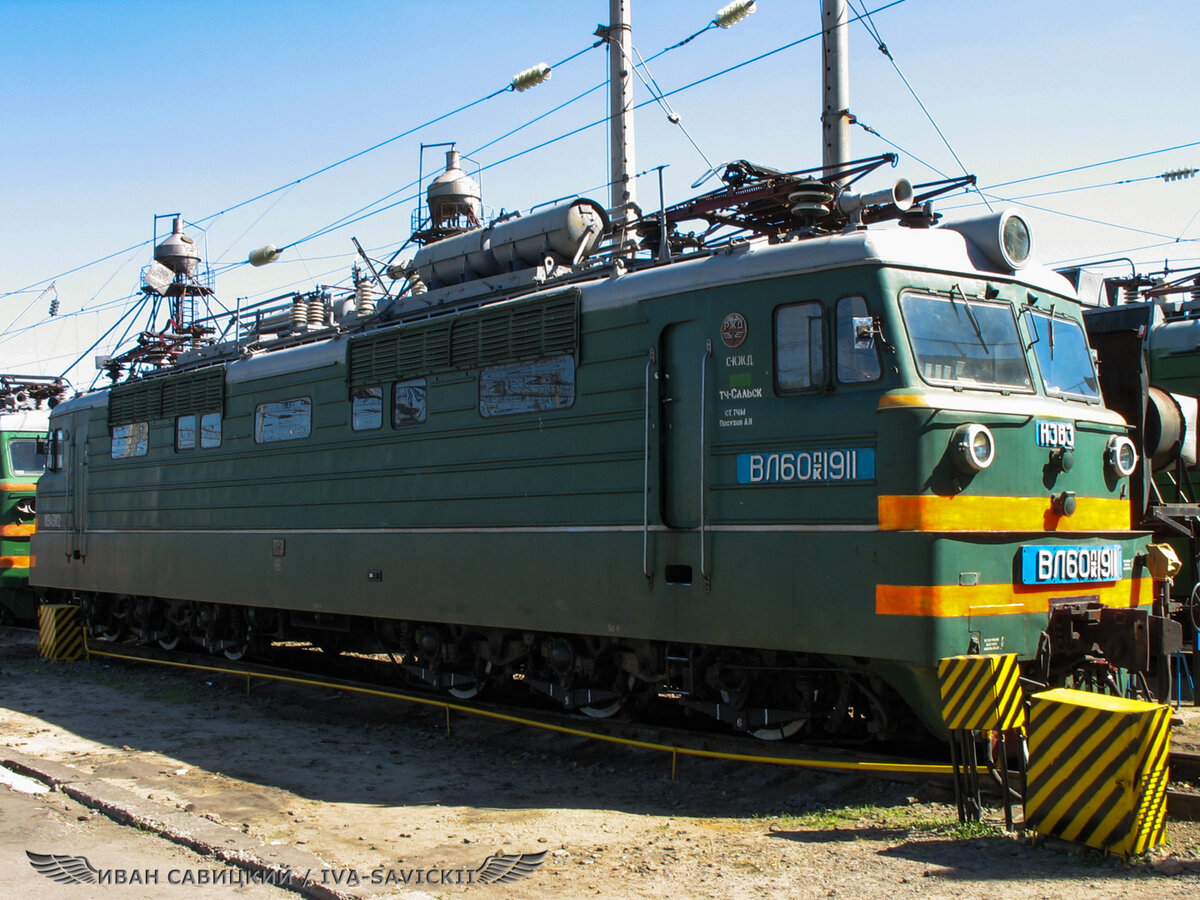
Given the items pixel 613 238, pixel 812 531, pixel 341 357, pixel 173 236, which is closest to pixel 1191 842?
pixel 812 531

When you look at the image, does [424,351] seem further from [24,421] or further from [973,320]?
[24,421]

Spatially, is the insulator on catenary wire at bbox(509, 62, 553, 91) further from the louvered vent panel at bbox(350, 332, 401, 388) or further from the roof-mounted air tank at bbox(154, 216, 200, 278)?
the roof-mounted air tank at bbox(154, 216, 200, 278)

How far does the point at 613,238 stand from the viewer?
1070 cm

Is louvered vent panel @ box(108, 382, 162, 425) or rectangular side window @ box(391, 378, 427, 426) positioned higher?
louvered vent panel @ box(108, 382, 162, 425)

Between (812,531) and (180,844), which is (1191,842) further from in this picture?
(180,844)

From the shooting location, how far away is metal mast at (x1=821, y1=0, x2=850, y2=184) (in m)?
12.6

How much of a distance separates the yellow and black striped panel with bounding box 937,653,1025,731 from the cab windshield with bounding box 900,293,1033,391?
1741 mm

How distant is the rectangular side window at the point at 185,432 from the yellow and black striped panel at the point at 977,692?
9.70 meters

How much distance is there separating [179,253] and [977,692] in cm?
2760

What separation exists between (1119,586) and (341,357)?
7.18 meters

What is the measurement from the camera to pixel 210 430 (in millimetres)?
13039
